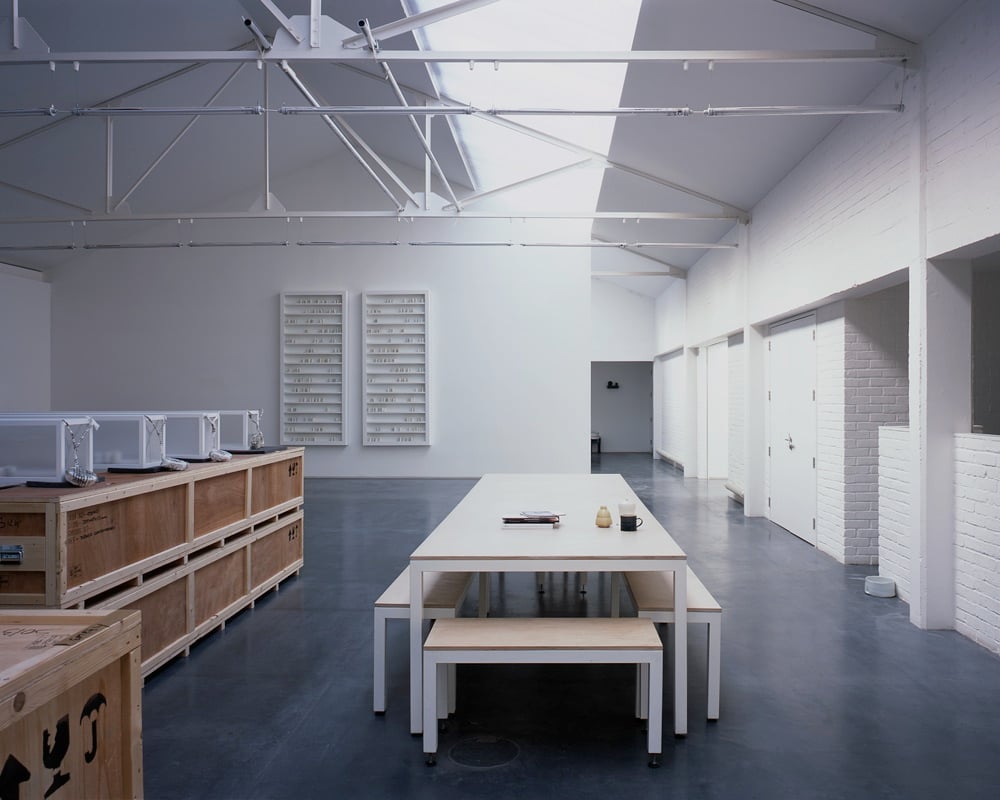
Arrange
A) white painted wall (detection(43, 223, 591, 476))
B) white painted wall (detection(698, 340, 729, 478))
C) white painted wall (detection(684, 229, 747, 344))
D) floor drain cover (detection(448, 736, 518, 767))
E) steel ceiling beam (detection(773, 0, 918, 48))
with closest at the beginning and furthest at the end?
floor drain cover (detection(448, 736, 518, 767))
steel ceiling beam (detection(773, 0, 918, 48))
white painted wall (detection(684, 229, 747, 344))
white painted wall (detection(43, 223, 591, 476))
white painted wall (detection(698, 340, 729, 478))

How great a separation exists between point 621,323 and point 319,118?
24.5 feet

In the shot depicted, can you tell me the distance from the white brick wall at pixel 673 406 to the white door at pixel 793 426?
4552 mm

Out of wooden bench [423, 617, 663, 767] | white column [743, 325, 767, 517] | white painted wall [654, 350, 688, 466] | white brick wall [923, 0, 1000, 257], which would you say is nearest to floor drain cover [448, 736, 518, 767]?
wooden bench [423, 617, 663, 767]

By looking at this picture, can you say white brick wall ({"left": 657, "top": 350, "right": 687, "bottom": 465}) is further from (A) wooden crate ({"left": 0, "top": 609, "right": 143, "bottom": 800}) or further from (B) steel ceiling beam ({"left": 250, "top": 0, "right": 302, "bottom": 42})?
(A) wooden crate ({"left": 0, "top": 609, "right": 143, "bottom": 800})

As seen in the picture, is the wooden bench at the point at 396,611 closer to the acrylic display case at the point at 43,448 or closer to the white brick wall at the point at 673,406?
the acrylic display case at the point at 43,448

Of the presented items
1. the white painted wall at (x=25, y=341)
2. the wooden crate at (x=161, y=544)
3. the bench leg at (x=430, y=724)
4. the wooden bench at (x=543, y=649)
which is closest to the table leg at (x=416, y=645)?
the wooden bench at (x=543, y=649)

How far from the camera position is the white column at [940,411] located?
398 centimetres

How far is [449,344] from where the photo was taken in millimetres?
10820

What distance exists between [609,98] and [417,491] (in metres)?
5.49

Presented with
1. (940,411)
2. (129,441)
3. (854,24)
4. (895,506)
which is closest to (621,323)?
(895,506)

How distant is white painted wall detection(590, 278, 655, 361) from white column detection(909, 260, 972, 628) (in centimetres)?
1078

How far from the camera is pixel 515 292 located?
10.8 metres

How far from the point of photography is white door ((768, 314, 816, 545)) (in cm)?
→ 633

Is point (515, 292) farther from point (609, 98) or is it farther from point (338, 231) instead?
point (609, 98)
